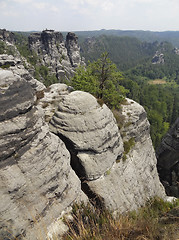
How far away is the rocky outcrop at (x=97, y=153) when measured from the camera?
13.4 m

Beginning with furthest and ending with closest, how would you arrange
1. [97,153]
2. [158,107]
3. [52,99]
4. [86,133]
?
[158,107], [52,99], [97,153], [86,133]

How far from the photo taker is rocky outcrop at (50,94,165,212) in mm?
13414

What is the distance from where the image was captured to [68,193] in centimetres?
1061

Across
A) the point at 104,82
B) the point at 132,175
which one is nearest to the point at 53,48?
the point at 104,82

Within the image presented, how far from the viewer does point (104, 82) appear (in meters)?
21.9

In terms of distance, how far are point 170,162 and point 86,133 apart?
21382 millimetres

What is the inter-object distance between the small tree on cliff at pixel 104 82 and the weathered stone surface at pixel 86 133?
557 centimetres

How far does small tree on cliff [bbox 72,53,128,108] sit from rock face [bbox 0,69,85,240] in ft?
37.1

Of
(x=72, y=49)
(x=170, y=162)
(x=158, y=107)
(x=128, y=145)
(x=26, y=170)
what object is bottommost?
(x=158, y=107)

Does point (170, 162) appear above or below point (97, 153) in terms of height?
below

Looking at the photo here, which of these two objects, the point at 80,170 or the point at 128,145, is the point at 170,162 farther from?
the point at 80,170

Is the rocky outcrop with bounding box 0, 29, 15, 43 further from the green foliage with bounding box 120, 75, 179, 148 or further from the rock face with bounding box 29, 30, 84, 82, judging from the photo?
the green foliage with bounding box 120, 75, 179, 148

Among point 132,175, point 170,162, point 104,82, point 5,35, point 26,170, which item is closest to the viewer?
point 26,170

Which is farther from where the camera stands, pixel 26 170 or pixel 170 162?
pixel 170 162
